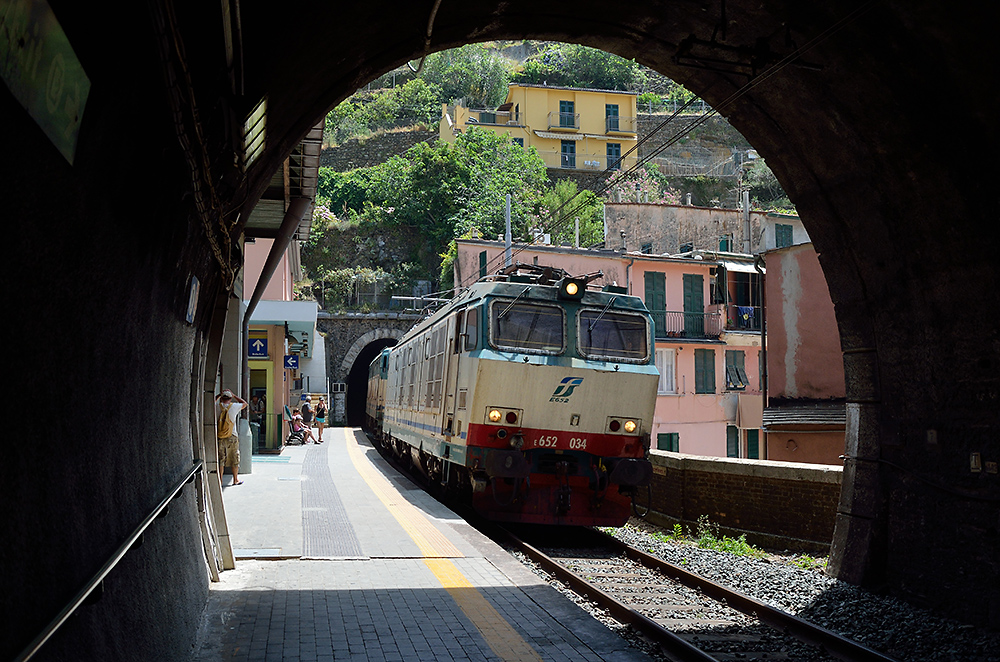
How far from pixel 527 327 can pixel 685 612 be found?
440cm

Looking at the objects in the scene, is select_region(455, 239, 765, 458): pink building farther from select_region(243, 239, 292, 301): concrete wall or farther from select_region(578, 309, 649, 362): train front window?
select_region(578, 309, 649, 362): train front window

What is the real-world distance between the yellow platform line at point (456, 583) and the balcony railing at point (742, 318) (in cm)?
1697

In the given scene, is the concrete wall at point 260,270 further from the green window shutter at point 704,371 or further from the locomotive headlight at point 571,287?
the green window shutter at point 704,371

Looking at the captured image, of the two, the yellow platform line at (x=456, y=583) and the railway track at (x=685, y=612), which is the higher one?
the yellow platform line at (x=456, y=583)

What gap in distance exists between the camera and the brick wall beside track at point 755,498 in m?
10.3

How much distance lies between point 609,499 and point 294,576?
468 centimetres

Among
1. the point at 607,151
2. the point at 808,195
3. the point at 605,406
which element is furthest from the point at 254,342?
the point at 607,151

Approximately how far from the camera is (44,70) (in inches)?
85.1

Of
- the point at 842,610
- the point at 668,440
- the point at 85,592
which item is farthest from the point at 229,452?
the point at 668,440

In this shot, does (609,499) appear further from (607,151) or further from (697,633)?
(607,151)

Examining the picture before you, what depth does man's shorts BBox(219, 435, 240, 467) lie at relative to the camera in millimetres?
13547

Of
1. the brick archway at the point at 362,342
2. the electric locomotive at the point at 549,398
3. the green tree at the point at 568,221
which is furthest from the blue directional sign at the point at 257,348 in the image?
the green tree at the point at 568,221

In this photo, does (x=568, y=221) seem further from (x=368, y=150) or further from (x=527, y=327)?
(x=527, y=327)

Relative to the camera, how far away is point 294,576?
7.60 m
